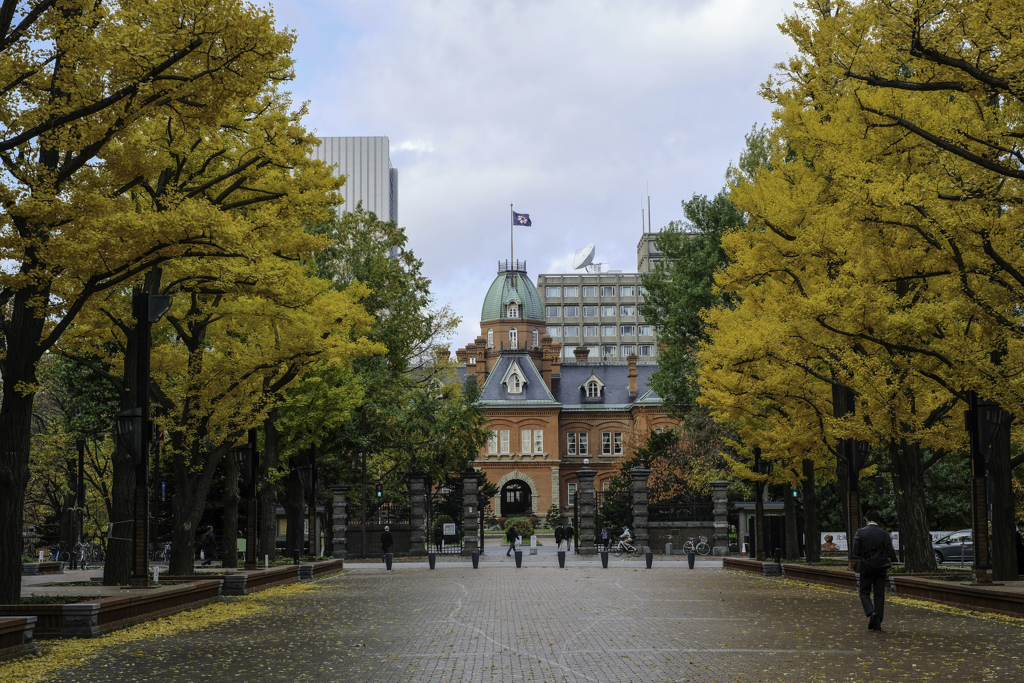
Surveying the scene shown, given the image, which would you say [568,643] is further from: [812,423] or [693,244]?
[693,244]

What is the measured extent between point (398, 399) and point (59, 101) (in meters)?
24.9

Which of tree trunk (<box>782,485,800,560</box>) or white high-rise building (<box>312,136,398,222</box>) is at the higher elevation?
white high-rise building (<box>312,136,398,222</box>)

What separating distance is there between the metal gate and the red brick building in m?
27.7

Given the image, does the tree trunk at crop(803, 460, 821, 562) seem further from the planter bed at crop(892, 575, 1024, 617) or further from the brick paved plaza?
the planter bed at crop(892, 575, 1024, 617)

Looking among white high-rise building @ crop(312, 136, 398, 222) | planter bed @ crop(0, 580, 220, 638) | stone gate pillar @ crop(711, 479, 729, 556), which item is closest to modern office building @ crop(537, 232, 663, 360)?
white high-rise building @ crop(312, 136, 398, 222)

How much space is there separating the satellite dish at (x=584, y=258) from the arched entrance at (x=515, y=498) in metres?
63.7

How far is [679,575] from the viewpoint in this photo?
28094mm

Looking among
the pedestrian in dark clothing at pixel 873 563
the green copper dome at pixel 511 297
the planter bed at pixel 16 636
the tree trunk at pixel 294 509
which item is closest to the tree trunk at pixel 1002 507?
the pedestrian in dark clothing at pixel 873 563

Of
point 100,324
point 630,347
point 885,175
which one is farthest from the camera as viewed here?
point 630,347

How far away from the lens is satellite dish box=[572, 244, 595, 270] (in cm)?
13925

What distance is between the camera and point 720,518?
39.8 metres

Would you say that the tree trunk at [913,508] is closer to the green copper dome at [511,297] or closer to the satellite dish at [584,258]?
the green copper dome at [511,297]

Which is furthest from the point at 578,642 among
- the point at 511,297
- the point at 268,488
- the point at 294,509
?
the point at 511,297

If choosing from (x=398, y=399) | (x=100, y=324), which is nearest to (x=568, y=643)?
(x=100, y=324)
